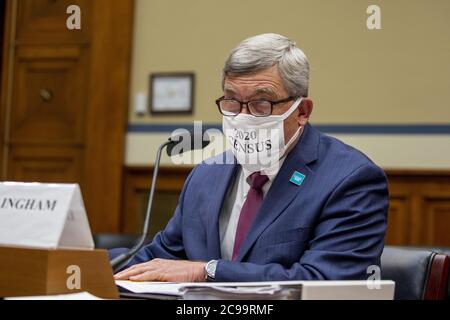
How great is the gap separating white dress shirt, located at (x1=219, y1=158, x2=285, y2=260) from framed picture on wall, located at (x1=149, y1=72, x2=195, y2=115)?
2773mm

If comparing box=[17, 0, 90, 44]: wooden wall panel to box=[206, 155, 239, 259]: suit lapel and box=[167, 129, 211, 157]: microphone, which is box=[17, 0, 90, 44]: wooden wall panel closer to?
box=[206, 155, 239, 259]: suit lapel

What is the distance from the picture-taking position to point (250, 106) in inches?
83.0

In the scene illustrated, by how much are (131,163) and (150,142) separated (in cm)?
20

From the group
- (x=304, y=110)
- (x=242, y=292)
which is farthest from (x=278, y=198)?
(x=242, y=292)

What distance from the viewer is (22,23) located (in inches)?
217

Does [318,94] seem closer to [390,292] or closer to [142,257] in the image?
[142,257]

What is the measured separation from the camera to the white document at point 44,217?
1.39 metres

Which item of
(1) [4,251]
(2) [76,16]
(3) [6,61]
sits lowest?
(1) [4,251]

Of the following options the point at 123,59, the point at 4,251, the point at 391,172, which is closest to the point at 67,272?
the point at 4,251

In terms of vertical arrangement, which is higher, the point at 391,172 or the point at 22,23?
the point at 22,23

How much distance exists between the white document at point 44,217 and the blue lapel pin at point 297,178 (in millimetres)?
805

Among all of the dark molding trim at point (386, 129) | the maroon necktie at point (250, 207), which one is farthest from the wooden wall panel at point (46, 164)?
the maroon necktie at point (250, 207)

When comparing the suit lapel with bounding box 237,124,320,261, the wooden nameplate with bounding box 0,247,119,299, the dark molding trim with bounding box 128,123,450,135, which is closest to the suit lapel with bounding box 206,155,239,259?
the suit lapel with bounding box 237,124,320,261

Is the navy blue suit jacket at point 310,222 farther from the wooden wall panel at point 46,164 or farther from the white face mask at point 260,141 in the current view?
the wooden wall panel at point 46,164
